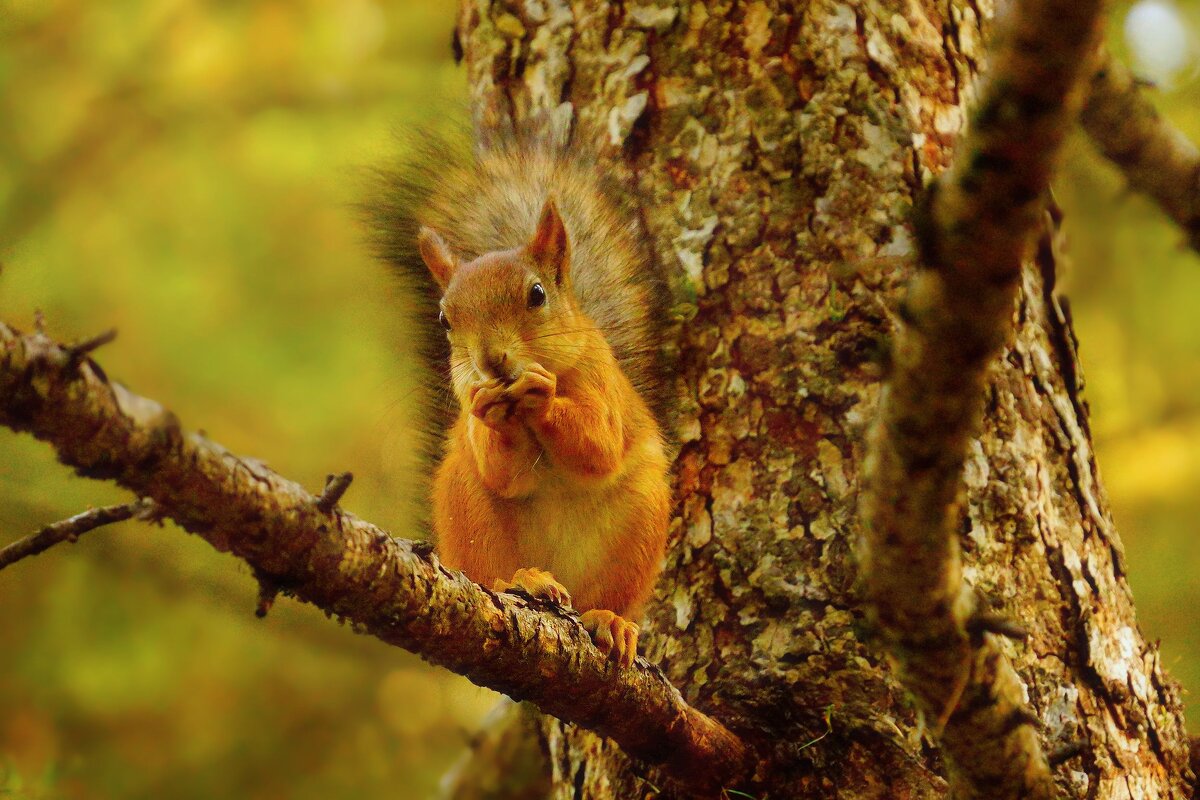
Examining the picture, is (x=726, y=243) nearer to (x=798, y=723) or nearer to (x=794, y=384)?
(x=794, y=384)

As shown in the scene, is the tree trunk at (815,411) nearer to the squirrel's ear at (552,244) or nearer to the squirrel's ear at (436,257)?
the squirrel's ear at (552,244)

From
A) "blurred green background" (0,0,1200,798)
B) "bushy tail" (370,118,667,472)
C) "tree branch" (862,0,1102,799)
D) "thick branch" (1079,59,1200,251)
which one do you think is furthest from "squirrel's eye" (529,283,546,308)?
"tree branch" (862,0,1102,799)

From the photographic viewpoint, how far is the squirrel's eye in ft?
5.60

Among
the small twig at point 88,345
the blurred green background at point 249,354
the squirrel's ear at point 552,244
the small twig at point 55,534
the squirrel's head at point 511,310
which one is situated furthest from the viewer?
the blurred green background at point 249,354

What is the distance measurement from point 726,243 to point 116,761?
1832 millimetres

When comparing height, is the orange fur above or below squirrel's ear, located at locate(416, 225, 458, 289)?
below

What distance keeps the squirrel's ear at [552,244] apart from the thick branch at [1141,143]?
0.81m

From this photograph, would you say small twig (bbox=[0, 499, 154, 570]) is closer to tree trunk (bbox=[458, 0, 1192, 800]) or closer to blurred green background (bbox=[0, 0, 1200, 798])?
tree trunk (bbox=[458, 0, 1192, 800])

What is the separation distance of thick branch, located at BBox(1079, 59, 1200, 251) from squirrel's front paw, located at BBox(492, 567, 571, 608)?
0.79m

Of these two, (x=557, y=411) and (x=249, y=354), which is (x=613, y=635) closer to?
(x=557, y=411)

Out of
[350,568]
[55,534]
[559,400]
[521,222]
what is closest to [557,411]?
[559,400]

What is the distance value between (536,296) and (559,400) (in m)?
0.19

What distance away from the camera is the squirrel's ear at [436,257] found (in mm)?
1802

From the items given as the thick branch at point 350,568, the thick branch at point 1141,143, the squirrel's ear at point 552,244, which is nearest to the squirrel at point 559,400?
the squirrel's ear at point 552,244
